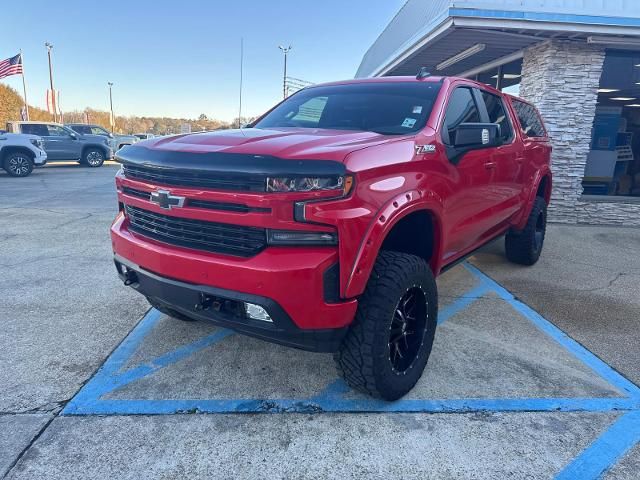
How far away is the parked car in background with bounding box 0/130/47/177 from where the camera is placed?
14.4m

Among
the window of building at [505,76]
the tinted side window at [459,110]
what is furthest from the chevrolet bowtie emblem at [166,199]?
the window of building at [505,76]

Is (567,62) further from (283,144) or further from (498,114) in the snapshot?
A: (283,144)

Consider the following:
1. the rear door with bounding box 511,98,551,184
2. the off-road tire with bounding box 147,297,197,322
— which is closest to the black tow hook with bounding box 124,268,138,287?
the off-road tire with bounding box 147,297,197,322

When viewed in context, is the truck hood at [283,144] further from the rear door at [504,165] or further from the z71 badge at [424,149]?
the rear door at [504,165]

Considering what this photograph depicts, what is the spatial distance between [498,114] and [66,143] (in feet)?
61.9

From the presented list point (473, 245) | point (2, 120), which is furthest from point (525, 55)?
point (2, 120)

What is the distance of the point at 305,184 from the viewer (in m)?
2.07

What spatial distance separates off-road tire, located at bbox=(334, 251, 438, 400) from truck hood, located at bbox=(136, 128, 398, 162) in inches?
26.5

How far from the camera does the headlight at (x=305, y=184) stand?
2062mm

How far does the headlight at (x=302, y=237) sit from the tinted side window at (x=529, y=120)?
12.1 ft

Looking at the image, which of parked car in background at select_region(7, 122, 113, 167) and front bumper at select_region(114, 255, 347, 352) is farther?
parked car in background at select_region(7, 122, 113, 167)

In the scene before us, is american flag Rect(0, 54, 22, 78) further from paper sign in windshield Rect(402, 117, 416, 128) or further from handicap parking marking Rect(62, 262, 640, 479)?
paper sign in windshield Rect(402, 117, 416, 128)

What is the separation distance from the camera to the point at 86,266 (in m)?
5.11

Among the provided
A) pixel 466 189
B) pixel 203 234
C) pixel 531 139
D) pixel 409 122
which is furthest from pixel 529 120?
pixel 203 234
